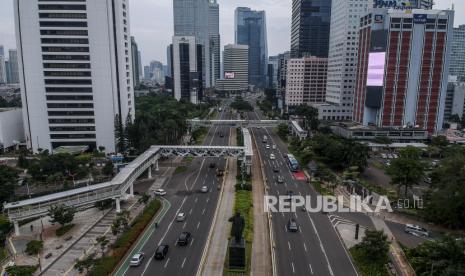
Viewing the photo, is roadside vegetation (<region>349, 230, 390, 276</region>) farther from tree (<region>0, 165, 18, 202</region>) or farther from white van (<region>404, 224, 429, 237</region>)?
tree (<region>0, 165, 18, 202</region>)

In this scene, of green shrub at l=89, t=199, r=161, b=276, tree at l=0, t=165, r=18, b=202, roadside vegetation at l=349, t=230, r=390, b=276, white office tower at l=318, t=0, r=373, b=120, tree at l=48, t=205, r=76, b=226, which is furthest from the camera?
white office tower at l=318, t=0, r=373, b=120

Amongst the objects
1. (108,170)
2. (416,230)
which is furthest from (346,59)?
(108,170)

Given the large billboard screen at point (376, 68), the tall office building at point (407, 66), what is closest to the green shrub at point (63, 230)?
the tall office building at point (407, 66)

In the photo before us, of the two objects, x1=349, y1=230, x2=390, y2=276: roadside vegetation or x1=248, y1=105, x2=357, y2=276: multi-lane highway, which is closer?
x1=349, y1=230, x2=390, y2=276: roadside vegetation

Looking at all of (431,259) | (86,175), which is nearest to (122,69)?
(86,175)

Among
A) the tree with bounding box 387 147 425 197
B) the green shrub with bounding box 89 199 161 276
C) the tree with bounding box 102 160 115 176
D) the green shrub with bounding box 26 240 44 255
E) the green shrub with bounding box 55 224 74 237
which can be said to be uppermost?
the tree with bounding box 387 147 425 197

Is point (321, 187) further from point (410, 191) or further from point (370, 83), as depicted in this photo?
point (370, 83)

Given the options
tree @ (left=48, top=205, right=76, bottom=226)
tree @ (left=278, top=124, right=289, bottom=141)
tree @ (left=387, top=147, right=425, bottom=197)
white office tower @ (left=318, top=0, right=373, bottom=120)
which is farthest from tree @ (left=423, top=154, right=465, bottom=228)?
white office tower @ (left=318, top=0, right=373, bottom=120)
